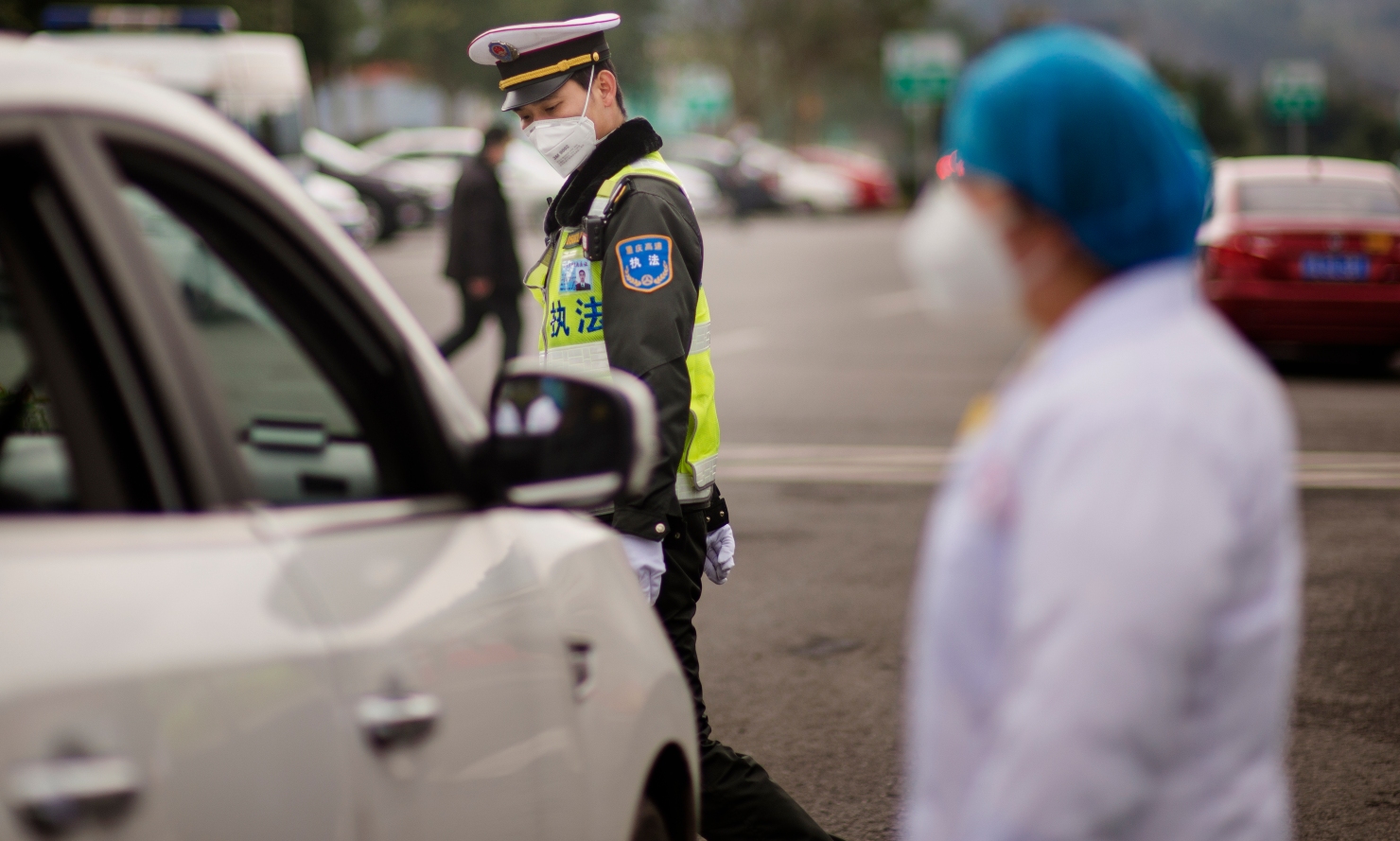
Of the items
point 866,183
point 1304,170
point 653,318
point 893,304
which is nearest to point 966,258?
point 653,318

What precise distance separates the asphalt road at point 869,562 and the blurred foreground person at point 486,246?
598mm

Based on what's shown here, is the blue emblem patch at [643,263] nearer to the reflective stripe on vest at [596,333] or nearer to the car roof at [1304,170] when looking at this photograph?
the reflective stripe on vest at [596,333]

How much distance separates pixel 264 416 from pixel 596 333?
967 mm

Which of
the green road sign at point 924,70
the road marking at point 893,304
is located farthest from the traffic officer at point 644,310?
the green road sign at point 924,70

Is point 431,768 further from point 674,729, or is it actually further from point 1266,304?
point 1266,304

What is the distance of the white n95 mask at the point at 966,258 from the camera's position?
1.69 meters

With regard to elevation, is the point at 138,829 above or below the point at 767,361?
above

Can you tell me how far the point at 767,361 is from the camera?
14.1 metres

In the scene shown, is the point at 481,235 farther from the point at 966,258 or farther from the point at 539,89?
the point at 966,258

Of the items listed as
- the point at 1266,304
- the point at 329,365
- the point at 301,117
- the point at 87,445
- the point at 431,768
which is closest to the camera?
the point at 87,445

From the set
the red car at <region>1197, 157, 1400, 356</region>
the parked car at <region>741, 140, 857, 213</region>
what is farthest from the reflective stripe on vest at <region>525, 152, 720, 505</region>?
the parked car at <region>741, 140, 857, 213</region>

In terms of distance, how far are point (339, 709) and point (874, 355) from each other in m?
13.0

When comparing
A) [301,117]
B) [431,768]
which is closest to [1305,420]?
Answer: [431,768]

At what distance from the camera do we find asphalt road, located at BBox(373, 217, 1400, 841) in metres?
4.77
